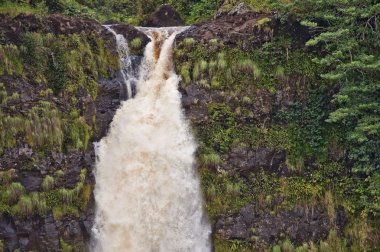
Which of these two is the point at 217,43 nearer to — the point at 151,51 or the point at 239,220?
the point at 151,51

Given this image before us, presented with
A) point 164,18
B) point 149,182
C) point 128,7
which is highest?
point 128,7

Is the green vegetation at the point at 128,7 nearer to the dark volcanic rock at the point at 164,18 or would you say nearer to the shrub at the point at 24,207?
the dark volcanic rock at the point at 164,18

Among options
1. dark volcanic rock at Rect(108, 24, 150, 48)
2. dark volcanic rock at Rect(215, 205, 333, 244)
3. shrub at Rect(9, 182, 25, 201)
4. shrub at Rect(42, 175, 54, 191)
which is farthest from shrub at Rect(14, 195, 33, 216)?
dark volcanic rock at Rect(108, 24, 150, 48)

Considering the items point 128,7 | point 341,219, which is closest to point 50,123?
point 341,219

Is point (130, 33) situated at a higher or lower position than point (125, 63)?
higher

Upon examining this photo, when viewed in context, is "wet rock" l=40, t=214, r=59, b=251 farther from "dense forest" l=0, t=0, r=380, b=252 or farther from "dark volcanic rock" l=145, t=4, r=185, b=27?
"dark volcanic rock" l=145, t=4, r=185, b=27

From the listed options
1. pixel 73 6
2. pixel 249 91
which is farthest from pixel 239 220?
pixel 73 6

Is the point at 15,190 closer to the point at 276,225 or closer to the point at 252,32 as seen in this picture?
the point at 276,225
